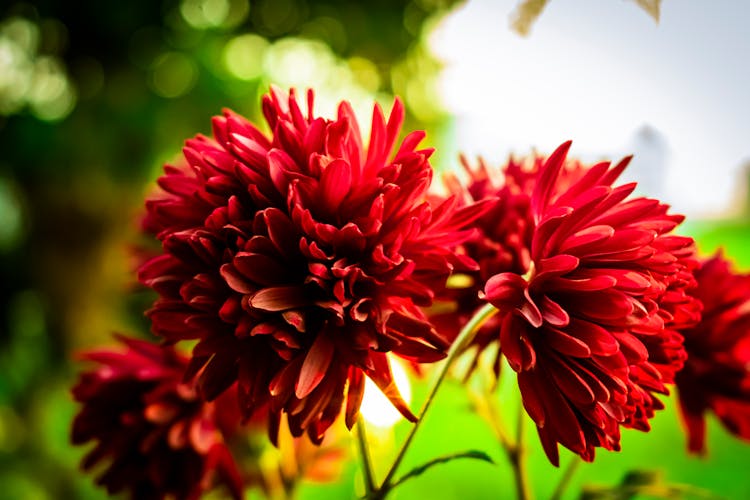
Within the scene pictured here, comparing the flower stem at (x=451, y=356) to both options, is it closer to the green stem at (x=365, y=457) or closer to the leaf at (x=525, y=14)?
the green stem at (x=365, y=457)

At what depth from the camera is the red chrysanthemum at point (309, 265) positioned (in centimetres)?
23

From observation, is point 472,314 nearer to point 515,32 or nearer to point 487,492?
point 515,32

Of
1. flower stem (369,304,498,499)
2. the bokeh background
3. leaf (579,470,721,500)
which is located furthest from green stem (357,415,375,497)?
the bokeh background

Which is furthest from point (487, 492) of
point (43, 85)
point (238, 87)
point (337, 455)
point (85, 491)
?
point (43, 85)

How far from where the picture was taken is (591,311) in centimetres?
22

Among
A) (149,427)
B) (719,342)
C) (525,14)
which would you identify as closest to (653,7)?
(525,14)

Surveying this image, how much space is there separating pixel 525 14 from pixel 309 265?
0.17 metres

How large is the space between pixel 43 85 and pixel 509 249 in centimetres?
143

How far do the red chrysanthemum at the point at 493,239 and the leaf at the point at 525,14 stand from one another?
0.21 feet

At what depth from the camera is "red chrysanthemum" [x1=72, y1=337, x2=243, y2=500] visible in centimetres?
33

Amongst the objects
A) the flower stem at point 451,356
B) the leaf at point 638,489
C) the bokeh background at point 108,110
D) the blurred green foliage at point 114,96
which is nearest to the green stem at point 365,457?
the flower stem at point 451,356

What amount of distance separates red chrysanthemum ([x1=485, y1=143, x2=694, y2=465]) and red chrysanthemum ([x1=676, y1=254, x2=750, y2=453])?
79 mm

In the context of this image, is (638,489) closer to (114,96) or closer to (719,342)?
(719,342)

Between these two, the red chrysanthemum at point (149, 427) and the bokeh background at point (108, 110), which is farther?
the bokeh background at point (108, 110)
